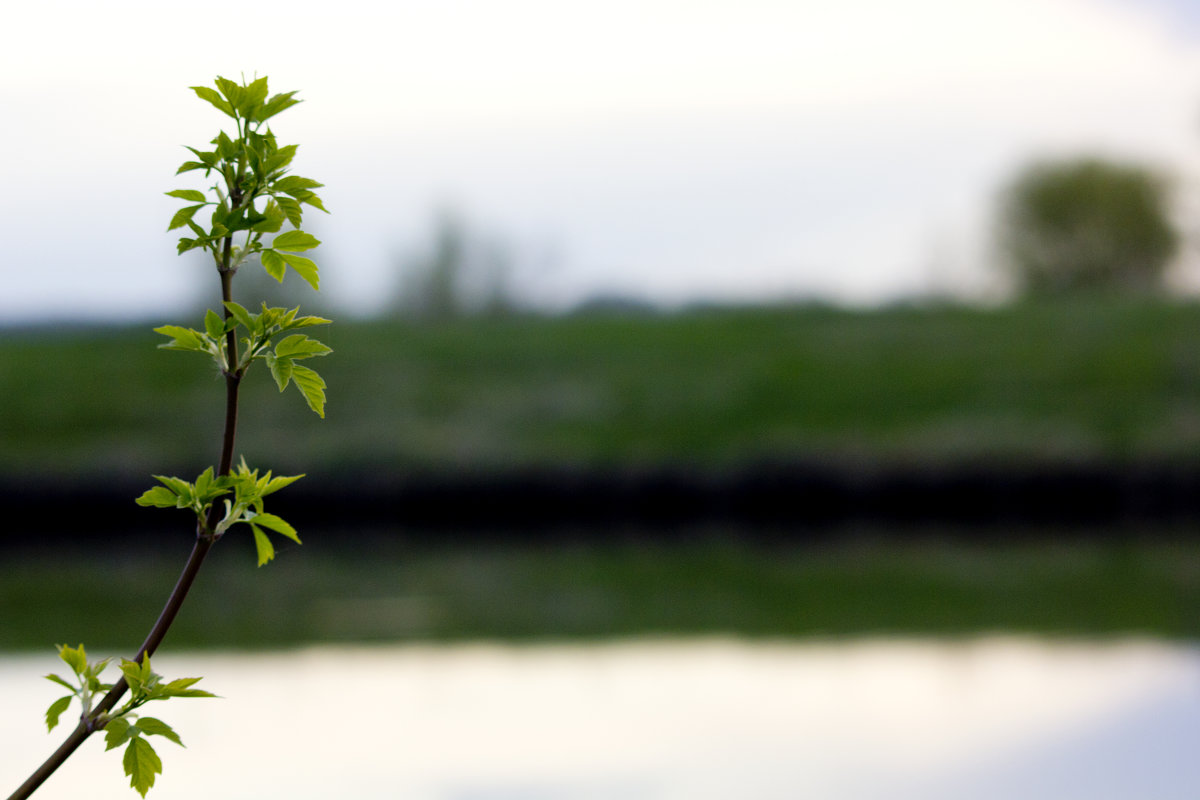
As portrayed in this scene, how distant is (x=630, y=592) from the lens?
721cm

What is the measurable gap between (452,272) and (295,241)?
30.3 meters

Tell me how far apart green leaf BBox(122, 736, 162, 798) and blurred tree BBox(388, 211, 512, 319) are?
93.7ft

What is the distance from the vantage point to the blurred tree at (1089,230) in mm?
30797

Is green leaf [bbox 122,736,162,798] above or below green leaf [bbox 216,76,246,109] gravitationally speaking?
below

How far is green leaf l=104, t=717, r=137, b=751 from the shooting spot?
92cm

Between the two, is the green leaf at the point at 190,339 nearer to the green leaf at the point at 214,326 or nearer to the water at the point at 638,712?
the green leaf at the point at 214,326

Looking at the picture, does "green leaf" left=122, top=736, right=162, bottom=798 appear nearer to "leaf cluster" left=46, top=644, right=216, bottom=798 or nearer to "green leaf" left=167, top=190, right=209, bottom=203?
"leaf cluster" left=46, top=644, right=216, bottom=798

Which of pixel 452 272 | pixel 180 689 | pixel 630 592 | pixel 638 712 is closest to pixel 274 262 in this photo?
pixel 180 689

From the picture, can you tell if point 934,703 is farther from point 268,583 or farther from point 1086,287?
point 1086,287

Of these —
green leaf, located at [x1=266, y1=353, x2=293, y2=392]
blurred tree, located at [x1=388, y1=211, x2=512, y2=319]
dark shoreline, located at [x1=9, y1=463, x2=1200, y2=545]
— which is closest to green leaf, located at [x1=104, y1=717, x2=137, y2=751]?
green leaf, located at [x1=266, y1=353, x2=293, y2=392]

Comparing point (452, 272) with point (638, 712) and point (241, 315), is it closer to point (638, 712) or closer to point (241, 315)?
point (638, 712)

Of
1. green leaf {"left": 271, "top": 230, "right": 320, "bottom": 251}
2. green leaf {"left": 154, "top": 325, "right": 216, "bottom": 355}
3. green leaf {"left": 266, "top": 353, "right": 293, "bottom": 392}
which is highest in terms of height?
green leaf {"left": 271, "top": 230, "right": 320, "bottom": 251}

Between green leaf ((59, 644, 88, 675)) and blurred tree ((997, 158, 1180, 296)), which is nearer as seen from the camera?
green leaf ((59, 644, 88, 675))

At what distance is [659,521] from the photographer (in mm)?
11070
